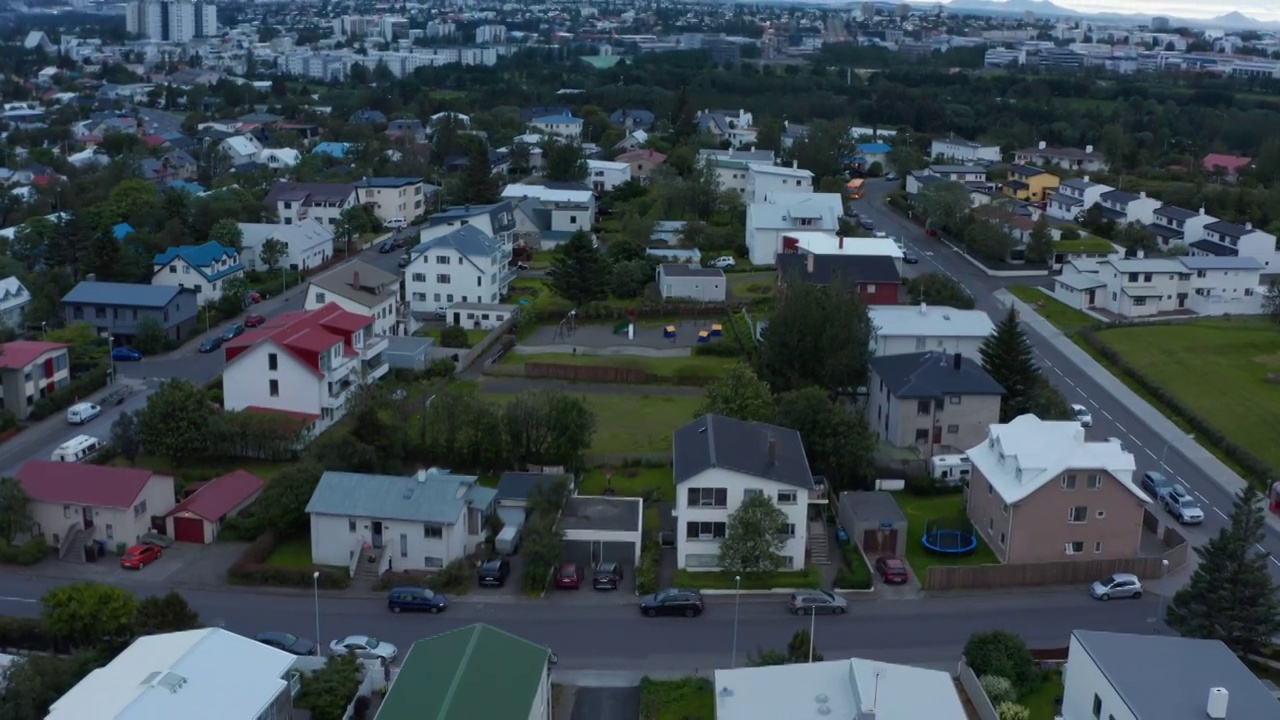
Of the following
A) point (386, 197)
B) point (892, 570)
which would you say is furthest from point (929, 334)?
point (386, 197)

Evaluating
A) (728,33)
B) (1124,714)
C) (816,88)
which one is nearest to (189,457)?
(1124,714)

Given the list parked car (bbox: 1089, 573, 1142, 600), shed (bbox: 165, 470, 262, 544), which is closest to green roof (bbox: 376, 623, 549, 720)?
shed (bbox: 165, 470, 262, 544)

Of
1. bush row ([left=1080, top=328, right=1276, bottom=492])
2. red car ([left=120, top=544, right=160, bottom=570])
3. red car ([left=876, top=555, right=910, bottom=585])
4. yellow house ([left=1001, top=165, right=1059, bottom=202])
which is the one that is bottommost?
red car ([left=120, top=544, right=160, bottom=570])

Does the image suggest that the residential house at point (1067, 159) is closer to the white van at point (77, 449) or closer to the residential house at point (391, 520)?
the residential house at point (391, 520)

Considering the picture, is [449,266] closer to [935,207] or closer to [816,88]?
[935,207]

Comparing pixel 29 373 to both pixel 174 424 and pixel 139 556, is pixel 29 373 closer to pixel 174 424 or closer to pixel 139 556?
pixel 174 424

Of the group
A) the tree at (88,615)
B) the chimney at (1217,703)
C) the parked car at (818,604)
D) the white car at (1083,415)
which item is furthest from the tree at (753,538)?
the white car at (1083,415)

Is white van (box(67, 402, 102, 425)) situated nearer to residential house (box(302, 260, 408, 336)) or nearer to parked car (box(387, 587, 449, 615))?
residential house (box(302, 260, 408, 336))
